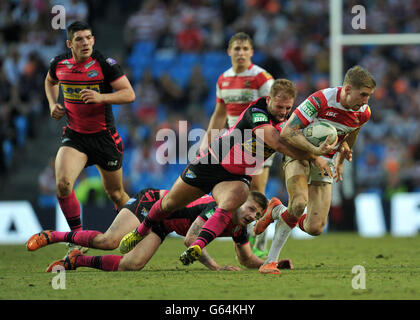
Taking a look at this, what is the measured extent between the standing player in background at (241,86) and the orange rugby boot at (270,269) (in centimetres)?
209

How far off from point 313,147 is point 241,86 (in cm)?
251

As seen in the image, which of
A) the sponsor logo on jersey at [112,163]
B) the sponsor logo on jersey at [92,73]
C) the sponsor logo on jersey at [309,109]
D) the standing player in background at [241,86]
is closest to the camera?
the sponsor logo on jersey at [309,109]

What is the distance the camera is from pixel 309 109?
22.5 ft

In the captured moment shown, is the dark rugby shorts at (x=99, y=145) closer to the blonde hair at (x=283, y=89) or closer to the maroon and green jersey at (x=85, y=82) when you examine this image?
the maroon and green jersey at (x=85, y=82)

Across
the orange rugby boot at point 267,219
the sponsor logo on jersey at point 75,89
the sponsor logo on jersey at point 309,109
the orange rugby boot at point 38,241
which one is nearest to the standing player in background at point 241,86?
the orange rugby boot at point 267,219

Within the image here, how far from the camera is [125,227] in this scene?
7.27 m

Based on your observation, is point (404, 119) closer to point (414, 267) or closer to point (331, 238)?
point (331, 238)

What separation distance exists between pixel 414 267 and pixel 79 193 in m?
8.47

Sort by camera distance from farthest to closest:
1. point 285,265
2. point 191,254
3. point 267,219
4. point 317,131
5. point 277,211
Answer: point 267,219, point 277,211, point 285,265, point 317,131, point 191,254

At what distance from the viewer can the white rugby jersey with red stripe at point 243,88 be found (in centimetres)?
892

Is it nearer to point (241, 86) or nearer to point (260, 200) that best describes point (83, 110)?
point (241, 86)

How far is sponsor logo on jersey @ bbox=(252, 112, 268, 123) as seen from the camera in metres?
6.68

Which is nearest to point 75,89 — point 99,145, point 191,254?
point 99,145
